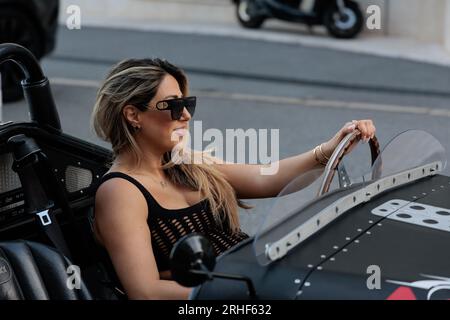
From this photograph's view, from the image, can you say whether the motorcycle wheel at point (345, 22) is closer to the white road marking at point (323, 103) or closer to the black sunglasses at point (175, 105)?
the white road marking at point (323, 103)

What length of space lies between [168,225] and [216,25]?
11.9 metres

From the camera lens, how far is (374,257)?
2.54 metres

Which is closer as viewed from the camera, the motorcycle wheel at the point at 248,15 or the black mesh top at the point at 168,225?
the black mesh top at the point at 168,225

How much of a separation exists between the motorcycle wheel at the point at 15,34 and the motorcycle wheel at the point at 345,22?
4.81m

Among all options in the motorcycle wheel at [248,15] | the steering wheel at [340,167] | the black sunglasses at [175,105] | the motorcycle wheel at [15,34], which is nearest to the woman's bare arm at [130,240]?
the black sunglasses at [175,105]

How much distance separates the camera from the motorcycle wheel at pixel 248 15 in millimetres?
13859

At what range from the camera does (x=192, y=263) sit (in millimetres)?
2305

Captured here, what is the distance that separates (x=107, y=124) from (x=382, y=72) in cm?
829

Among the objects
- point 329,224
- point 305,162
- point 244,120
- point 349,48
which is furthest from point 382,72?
point 329,224

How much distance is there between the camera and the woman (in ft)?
9.38

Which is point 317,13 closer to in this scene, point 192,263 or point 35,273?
point 35,273

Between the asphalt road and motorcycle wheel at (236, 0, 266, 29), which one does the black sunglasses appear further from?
motorcycle wheel at (236, 0, 266, 29)
